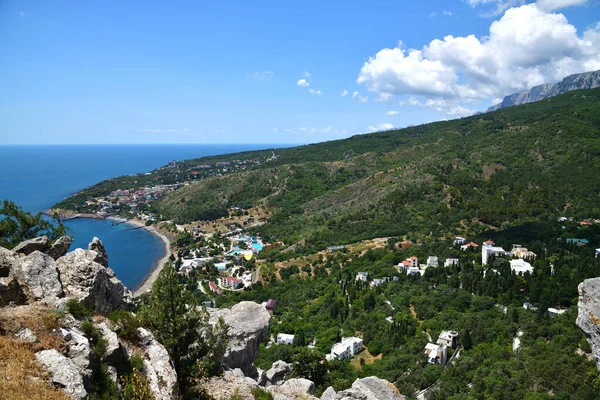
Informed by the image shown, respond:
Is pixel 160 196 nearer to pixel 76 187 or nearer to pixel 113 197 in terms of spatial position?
pixel 113 197

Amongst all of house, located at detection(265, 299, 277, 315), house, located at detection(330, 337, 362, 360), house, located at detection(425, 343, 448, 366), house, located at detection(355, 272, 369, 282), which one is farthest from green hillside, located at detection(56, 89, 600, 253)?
house, located at detection(425, 343, 448, 366)

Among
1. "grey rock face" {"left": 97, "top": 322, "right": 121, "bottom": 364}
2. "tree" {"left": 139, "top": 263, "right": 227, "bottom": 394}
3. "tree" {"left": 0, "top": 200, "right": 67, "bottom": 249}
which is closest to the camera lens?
"grey rock face" {"left": 97, "top": 322, "right": 121, "bottom": 364}

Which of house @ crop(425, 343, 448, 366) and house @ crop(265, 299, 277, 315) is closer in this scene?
house @ crop(425, 343, 448, 366)

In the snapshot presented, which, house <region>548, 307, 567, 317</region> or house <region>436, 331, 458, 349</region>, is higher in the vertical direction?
house <region>548, 307, 567, 317</region>

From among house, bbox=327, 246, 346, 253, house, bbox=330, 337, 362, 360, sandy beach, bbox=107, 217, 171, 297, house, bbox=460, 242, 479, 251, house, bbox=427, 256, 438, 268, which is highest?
house, bbox=460, 242, 479, 251

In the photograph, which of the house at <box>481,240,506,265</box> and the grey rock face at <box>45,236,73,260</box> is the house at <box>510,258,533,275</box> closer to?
the house at <box>481,240,506,265</box>

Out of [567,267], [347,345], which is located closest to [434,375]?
[347,345]
